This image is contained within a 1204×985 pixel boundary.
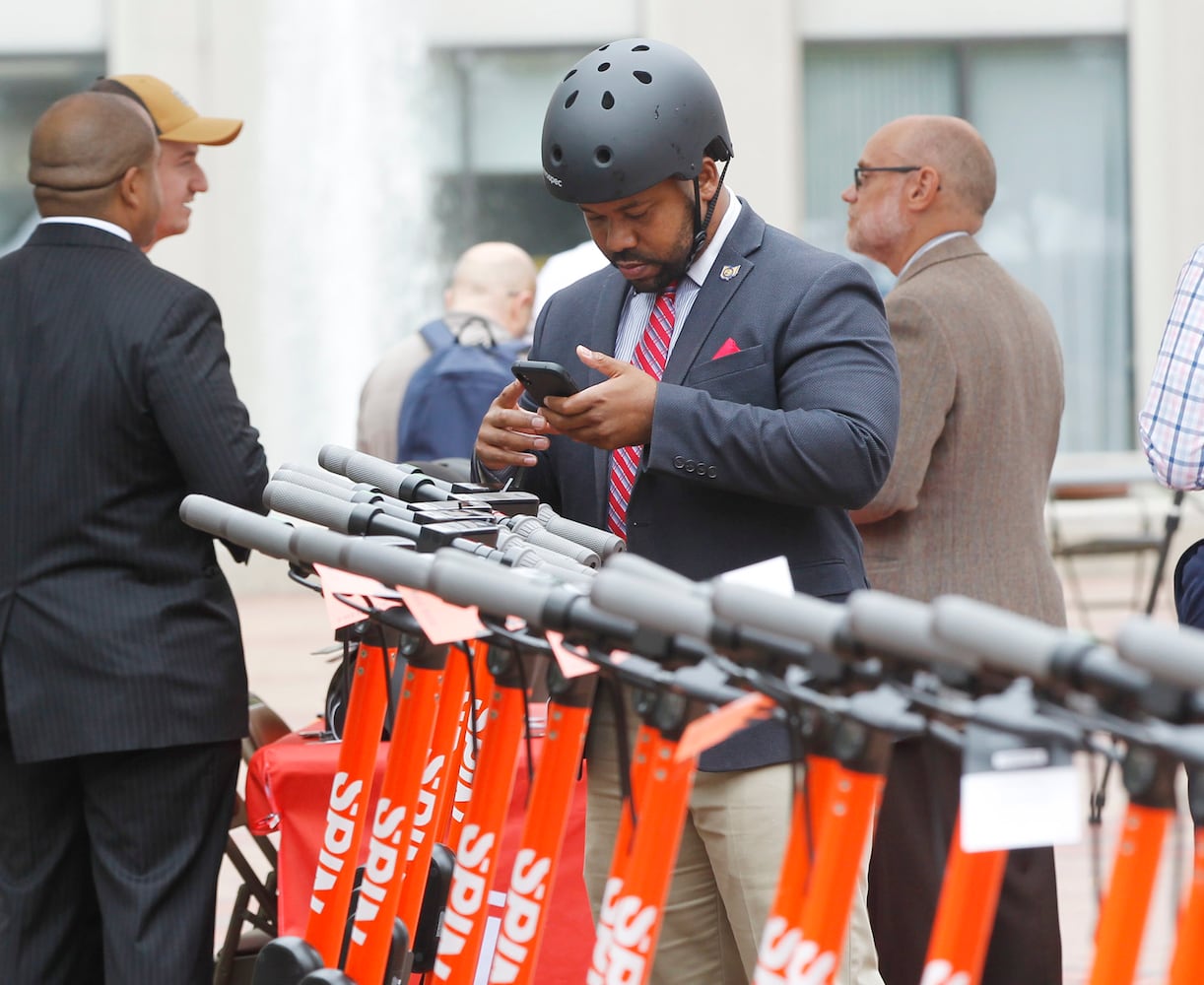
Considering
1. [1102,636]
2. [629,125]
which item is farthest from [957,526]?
[1102,636]

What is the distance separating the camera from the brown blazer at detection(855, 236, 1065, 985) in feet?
12.3

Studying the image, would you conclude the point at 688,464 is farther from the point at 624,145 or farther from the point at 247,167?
the point at 247,167

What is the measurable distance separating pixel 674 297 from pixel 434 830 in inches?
38.3

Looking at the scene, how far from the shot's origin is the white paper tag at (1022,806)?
149 centimetres

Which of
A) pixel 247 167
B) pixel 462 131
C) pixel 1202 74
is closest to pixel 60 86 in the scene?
pixel 247 167

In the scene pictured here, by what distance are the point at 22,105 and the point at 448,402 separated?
8.47 metres

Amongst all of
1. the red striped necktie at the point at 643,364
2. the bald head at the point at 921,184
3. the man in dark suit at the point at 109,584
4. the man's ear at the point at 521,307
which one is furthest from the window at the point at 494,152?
the red striped necktie at the point at 643,364

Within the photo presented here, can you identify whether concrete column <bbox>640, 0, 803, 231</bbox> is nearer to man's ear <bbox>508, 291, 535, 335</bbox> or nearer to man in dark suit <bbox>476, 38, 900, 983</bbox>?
man's ear <bbox>508, 291, 535, 335</bbox>

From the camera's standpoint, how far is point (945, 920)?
1606 mm

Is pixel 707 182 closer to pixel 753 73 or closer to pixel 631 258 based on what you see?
pixel 631 258

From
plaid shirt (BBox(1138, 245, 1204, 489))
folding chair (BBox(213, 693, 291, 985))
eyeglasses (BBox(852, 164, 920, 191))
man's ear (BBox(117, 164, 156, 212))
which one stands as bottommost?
folding chair (BBox(213, 693, 291, 985))

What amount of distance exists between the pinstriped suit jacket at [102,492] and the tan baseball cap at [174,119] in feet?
2.96

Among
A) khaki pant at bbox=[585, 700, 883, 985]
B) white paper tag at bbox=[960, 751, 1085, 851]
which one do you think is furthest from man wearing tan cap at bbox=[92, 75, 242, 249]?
white paper tag at bbox=[960, 751, 1085, 851]

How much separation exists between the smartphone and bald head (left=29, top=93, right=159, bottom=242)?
112 centimetres
